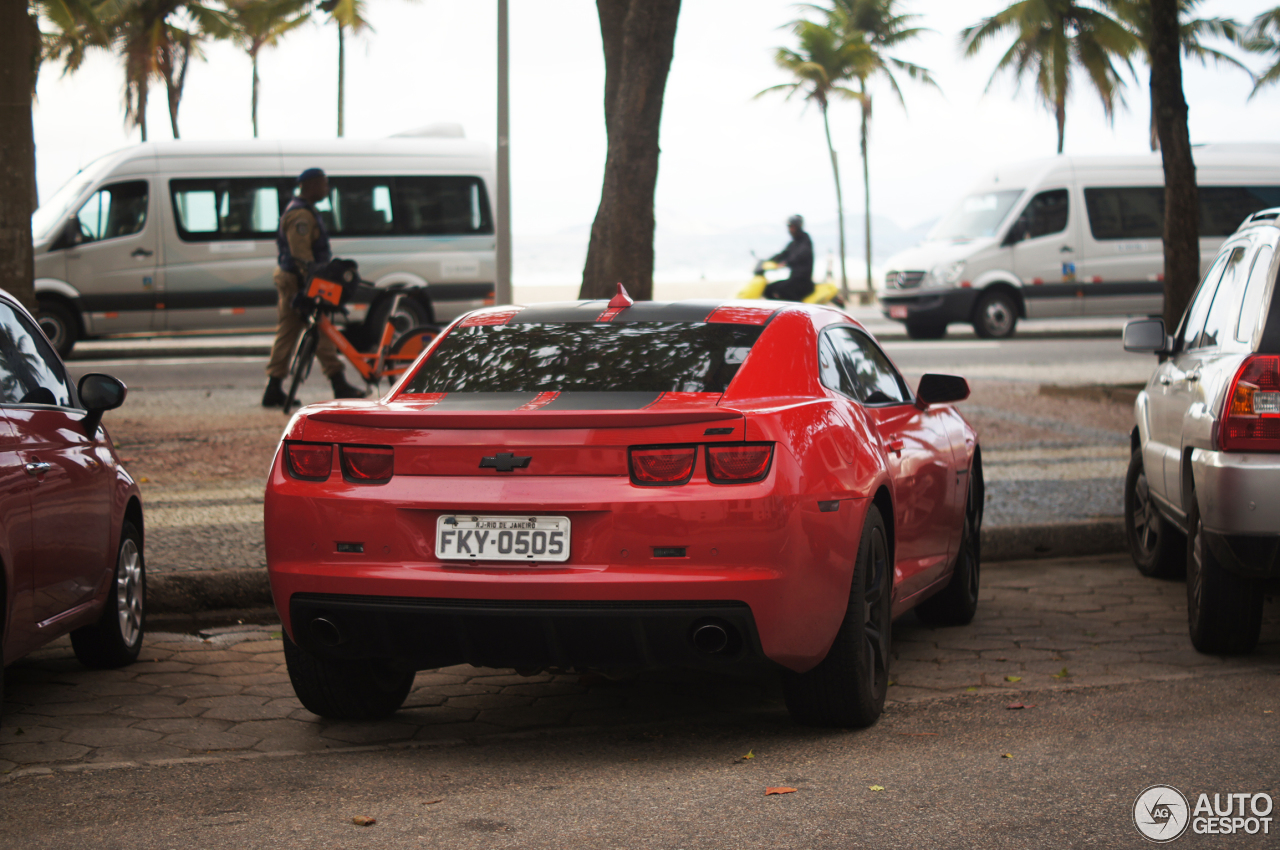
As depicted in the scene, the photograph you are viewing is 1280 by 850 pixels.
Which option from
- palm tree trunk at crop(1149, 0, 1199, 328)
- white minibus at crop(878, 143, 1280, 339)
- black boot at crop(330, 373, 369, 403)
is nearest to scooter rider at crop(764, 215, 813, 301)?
white minibus at crop(878, 143, 1280, 339)

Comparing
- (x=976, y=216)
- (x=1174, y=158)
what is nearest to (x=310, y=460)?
(x=1174, y=158)

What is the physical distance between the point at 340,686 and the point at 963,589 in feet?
9.51

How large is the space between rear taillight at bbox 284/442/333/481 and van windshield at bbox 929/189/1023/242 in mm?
20804

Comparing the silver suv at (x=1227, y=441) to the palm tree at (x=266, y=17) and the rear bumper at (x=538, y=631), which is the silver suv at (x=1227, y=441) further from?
the palm tree at (x=266, y=17)

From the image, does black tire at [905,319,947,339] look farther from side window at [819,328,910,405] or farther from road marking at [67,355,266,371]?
side window at [819,328,910,405]

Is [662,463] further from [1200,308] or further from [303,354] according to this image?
[303,354]

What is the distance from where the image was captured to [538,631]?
4.04 metres

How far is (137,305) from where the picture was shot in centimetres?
1933

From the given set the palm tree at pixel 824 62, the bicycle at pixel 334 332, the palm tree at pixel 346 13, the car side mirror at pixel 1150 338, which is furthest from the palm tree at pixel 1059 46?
the car side mirror at pixel 1150 338

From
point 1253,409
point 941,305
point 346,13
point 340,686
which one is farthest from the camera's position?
point 346,13

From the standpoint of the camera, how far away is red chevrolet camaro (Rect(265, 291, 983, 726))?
3980 mm

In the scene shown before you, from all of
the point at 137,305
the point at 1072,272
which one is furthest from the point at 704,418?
the point at 1072,272

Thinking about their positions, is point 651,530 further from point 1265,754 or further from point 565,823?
point 1265,754

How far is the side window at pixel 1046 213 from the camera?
933 inches
